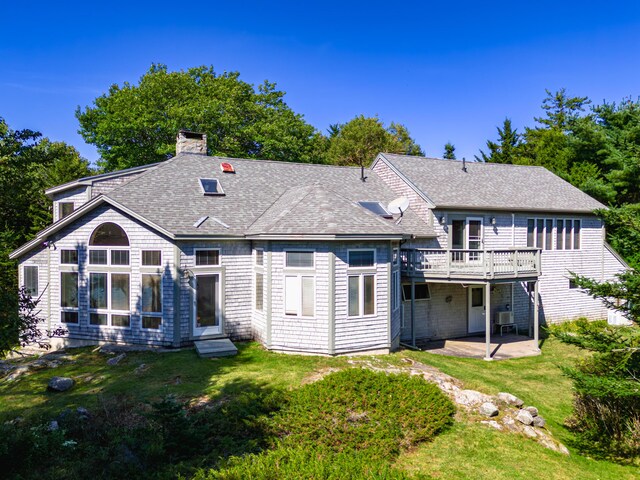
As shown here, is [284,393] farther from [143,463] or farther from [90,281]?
[90,281]

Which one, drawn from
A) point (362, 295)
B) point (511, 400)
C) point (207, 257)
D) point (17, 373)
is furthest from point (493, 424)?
point (17, 373)

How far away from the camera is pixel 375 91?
93.8ft

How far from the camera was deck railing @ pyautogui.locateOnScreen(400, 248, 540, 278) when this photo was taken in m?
15.0

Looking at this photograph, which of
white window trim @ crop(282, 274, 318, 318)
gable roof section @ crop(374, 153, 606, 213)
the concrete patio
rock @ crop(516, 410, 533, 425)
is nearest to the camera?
rock @ crop(516, 410, 533, 425)

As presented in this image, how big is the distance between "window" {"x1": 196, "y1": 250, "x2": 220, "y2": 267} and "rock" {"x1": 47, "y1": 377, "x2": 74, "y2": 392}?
481 centimetres

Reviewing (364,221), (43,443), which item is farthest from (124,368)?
A: (364,221)

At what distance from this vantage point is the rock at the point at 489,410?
9.73 m

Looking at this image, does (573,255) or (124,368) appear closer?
(124,368)

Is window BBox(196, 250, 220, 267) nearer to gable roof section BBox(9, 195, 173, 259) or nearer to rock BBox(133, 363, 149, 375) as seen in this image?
gable roof section BBox(9, 195, 173, 259)

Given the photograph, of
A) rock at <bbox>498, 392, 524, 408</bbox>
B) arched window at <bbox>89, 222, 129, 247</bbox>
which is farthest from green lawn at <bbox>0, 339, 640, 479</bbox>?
arched window at <bbox>89, 222, 129, 247</bbox>

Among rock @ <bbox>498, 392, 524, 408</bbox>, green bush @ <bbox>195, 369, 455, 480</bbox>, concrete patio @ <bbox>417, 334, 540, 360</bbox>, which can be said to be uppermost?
green bush @ <bbox>195, 369, 455, 480</bbox>

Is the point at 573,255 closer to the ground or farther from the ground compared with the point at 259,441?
farther from the ground

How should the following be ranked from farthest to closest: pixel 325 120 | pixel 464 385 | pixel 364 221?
pixel 325 120 → pixel 364 221 → pixel 464 385

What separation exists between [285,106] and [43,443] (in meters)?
34.1
